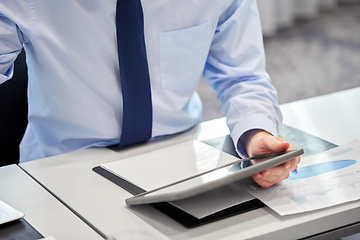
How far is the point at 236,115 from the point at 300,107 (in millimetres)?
224

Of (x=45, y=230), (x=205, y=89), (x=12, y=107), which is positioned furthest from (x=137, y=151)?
(x=205, y=89)

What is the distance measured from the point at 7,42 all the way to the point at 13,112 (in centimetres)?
36

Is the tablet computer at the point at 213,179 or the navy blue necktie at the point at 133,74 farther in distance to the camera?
the navy blue necktie at the point at 133,74

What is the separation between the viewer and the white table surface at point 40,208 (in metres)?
0.57

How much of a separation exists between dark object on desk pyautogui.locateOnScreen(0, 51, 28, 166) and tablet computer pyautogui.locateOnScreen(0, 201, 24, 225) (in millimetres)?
494

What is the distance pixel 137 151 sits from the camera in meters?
0.85

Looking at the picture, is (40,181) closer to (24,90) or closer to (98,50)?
(98,50)

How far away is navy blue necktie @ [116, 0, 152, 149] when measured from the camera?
0.80 m

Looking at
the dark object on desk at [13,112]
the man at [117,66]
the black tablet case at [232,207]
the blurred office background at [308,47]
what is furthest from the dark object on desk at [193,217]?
the blurred office background at [308,47]

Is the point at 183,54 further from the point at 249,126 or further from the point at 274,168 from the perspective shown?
the point at 274,168

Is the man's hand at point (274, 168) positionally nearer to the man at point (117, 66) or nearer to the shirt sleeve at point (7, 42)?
the man at point (117, 66)

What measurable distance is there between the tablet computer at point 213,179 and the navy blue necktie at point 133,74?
0.26 m

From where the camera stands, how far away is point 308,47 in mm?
3504

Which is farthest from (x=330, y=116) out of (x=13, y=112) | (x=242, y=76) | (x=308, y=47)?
(x=308, y=47)
